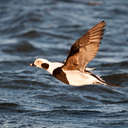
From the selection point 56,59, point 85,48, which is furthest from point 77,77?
point 56,59

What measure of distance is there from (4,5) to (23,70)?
5486mm

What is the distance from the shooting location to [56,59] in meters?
9.96

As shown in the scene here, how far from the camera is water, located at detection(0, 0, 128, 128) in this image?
6.49 meters

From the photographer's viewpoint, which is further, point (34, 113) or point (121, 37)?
point (121, 37)

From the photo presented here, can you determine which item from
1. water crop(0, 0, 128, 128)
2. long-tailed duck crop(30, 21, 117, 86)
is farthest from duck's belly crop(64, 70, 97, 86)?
water crop(0, 0, 128, 128)

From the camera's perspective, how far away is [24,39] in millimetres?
11438

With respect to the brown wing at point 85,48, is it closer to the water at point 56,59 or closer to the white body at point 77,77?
the white body at point 77,77

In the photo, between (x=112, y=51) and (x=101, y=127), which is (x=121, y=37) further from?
(x=101, y=127)

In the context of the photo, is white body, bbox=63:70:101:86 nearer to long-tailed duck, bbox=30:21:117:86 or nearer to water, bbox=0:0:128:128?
long-tailed duck, bbox=30:21:117:86

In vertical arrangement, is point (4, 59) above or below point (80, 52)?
below

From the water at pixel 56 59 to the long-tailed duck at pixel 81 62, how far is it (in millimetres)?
676

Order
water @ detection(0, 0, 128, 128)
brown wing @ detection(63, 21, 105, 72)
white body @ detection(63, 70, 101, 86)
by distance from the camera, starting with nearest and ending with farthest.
Result: 1. brown wing @ detection(63, 21, 105, 72)
2. white body @ detection(63, 70, 101, 86)
3. water @ detection(0, 0, 128, 128)

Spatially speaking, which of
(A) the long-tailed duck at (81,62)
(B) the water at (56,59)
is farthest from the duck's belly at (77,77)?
(B) the water at (56,59)

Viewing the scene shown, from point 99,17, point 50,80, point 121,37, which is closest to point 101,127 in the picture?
point 50,80
